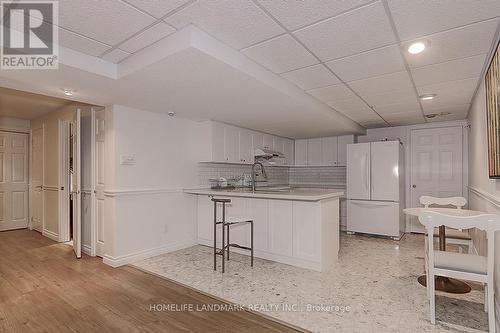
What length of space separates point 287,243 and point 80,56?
3.09 metres

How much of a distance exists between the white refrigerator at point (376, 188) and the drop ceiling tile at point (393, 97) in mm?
1303

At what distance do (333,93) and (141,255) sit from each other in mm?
3459

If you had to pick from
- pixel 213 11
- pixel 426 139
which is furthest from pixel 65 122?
pixel 426 139

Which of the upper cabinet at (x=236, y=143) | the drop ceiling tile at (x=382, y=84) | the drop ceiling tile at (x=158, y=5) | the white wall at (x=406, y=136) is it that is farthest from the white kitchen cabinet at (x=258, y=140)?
the drop ceiling tile at (x=158, y=5)

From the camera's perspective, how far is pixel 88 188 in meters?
4.16

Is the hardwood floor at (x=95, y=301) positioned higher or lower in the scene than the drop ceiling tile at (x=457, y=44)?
lower

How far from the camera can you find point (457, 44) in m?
2.18

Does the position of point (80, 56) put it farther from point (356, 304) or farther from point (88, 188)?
point (356, 304)

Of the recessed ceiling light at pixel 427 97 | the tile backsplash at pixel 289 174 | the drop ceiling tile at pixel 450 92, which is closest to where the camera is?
the drop ceiling tile at pixel 450 92

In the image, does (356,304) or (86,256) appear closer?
(356,304)

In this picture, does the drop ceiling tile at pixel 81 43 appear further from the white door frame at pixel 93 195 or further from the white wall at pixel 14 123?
the white wall at pixel 14 123

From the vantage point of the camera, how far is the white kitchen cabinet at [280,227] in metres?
3.61

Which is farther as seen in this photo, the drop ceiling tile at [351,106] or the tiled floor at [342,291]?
the drop ceiling tile at [351,106]

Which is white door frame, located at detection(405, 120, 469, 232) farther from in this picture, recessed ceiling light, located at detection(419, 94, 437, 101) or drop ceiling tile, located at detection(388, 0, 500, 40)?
drop ceiling tile, located at detection(388, 0, 500, 40)
